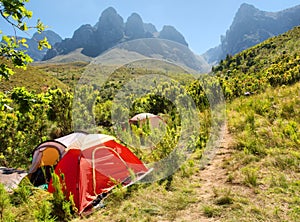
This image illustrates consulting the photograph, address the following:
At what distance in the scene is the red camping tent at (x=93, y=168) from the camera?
5051 mm

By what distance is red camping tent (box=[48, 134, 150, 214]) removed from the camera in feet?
16.6

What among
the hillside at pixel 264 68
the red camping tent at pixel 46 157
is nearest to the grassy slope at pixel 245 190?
the red camping tent at pixel 46 157

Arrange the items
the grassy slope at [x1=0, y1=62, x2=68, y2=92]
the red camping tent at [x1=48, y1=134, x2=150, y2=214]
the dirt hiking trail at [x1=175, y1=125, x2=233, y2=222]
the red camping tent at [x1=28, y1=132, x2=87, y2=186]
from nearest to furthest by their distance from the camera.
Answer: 1. the dirt hiking trail at [x1=175, y1=125, x2=233, y2=222]
2. the red camping tent at [x1=48, y1=134, x2=150, y2=214]
3. the red camping tent at [x1=28, y1=132, x2=87, y2=186]
4. the grassy slope at [x1=0, y1=62, x2=68, y2=92]

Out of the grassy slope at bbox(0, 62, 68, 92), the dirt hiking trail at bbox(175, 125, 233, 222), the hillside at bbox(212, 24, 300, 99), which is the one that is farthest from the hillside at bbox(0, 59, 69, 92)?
the dirt hiking trail at bbox(175, 125, 233, 222)

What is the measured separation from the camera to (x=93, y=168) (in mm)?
5391

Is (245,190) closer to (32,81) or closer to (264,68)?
(264,68)

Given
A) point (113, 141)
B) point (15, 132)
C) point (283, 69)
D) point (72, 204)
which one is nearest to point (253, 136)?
point (113, 141)

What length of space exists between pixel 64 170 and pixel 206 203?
134 inches

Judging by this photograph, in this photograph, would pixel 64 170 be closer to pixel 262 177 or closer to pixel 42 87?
pixel 262 177

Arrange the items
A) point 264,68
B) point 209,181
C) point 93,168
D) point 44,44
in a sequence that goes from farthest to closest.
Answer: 1. point 264,68
2. point 93,168
3. point 209,181
4. point 44,44

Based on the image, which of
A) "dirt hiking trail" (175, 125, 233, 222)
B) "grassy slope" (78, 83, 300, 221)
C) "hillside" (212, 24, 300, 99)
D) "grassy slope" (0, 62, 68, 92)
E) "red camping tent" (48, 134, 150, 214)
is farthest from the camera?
"grassy slope" (0, 62, 68, 92)

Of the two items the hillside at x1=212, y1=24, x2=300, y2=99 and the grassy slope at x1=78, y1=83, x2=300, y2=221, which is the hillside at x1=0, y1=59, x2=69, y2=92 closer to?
the hillside at x1=212, y1=24, x2=300, y2=99

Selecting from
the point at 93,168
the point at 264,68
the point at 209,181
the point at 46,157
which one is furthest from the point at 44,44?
the point at 264,68

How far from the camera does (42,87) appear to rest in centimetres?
4741
